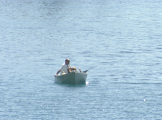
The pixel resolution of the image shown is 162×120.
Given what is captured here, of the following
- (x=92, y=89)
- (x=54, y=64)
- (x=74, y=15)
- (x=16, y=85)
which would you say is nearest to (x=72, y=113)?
(x=92, y=89)

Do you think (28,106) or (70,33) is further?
(70,33)

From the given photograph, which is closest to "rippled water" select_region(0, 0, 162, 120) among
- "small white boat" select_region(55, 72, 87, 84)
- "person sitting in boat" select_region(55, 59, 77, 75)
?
"small white boat" select_region(55, 72, 87, 84)

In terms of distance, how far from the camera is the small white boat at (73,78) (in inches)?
1279

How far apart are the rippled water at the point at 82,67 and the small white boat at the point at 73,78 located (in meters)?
0.41

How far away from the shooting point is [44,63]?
4238cm

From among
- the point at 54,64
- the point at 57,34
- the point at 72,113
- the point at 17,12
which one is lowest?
the point at 72,113

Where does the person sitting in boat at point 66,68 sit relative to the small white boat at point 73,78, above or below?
above

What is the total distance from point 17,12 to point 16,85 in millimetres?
67378

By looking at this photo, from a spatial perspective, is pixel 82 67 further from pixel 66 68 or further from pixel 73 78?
pixel 73 78

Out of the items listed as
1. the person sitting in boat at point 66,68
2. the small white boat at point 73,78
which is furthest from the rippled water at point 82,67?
the person sitting in boat at point 66,68

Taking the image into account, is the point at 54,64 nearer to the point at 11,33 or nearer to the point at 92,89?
the point at 92,89

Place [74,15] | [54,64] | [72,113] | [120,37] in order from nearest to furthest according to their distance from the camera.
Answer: [72,113], [54,64], [120,37], [74,15]

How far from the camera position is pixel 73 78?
32656 mm

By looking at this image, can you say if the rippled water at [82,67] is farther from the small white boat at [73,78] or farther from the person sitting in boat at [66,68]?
the person sitting in boat at [66,68]
